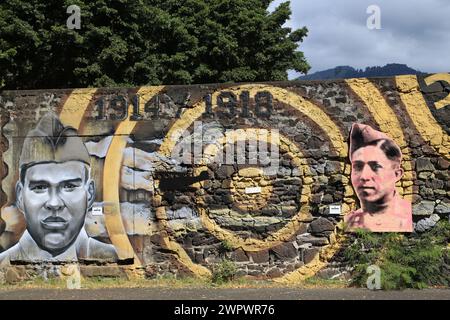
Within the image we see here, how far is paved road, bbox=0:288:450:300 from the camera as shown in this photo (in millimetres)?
8320

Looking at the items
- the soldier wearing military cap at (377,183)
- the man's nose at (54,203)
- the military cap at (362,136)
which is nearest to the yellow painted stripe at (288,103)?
the military cap at (362,136)

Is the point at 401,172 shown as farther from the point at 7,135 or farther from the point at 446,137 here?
the point at 7,135

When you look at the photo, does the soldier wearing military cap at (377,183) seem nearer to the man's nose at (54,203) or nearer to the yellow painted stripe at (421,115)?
the yellow painted stripe at (421,115)

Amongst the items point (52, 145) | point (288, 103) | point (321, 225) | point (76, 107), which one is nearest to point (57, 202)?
point (52, 145)

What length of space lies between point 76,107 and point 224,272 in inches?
150

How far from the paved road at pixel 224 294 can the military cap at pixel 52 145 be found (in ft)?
7.38

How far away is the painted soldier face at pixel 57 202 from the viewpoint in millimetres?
9984

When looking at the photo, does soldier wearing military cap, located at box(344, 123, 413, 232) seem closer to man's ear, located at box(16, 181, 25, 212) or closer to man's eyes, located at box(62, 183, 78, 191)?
man's eyes, located at box(62, 183, 78, 191)

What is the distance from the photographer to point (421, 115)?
9477 mm

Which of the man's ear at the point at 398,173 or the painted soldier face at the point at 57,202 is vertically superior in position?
the man's ear at the point at 398,173

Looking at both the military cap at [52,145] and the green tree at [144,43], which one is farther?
the green tree at [144,43]

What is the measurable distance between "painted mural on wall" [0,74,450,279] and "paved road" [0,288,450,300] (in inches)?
29.2

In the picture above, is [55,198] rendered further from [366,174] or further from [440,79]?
[440,79]

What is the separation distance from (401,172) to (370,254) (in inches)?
56.1
